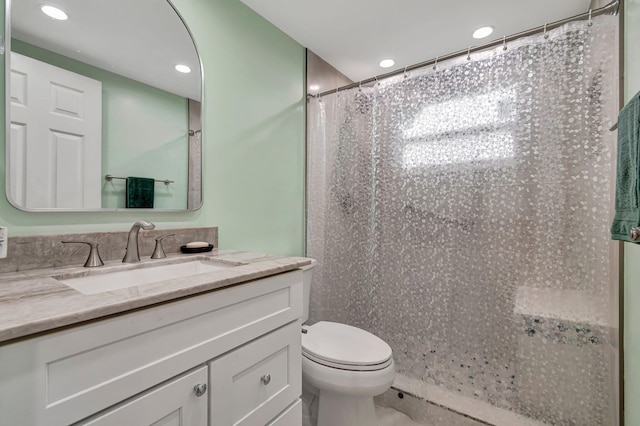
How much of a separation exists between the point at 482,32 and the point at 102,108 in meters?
2.15

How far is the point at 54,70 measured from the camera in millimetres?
990

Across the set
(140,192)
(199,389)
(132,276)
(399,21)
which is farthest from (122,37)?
(399,21)

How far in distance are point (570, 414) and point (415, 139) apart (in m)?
1.44

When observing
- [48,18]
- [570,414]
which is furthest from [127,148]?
[570,414]

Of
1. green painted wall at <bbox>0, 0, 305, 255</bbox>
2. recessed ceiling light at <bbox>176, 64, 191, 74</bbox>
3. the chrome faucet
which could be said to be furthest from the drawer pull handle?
recessed ceiling light at <bbox>176, 64, 191, 74</bbox>

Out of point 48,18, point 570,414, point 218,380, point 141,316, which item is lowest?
point 570,414

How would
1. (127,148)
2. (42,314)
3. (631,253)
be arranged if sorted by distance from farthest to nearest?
(127,148)
(631,253)
(42,314)

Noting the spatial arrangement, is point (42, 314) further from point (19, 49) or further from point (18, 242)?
point (19, 49)

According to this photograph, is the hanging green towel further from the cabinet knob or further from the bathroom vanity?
the cabinet knob

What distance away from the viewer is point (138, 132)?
120cm

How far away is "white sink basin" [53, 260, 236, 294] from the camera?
2.99 ft

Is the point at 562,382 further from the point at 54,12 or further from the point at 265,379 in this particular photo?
the point at 54,12

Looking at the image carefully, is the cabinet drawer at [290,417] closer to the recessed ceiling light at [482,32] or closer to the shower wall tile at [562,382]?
the shower wall tile at [562,382]

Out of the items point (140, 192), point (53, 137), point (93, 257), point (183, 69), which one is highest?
point (183, 69)
